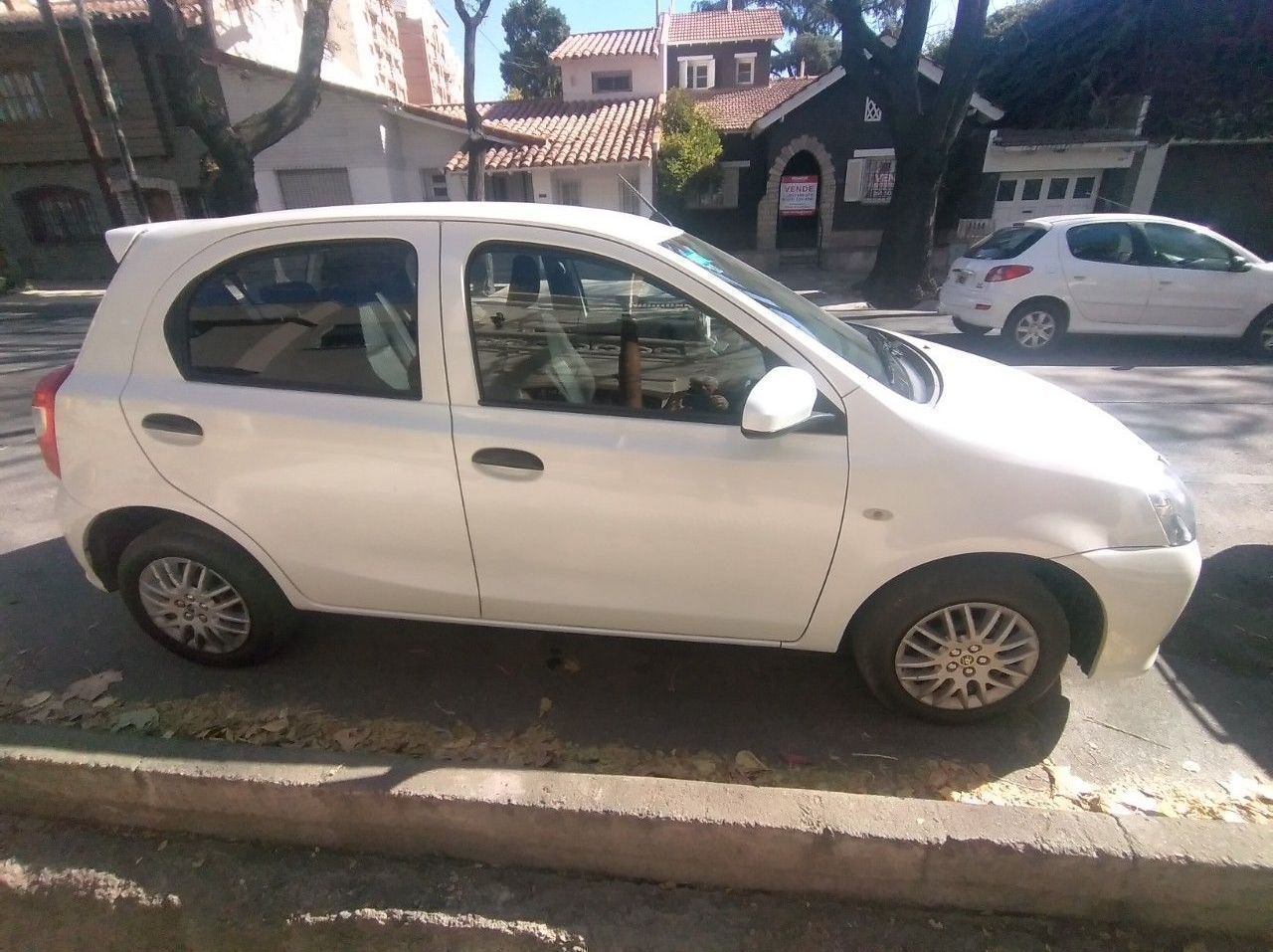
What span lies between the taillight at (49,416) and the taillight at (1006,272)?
8.62 m

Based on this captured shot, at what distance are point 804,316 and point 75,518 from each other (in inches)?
115

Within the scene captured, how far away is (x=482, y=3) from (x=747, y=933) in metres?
17.2

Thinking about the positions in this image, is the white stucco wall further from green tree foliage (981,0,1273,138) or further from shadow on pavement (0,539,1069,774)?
shadow on pavement (0,539,1069,774)

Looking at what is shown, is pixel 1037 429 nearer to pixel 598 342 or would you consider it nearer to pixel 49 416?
pixel 598 342

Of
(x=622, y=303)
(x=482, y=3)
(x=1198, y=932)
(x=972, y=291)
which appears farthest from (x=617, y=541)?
(x=482, y=3)

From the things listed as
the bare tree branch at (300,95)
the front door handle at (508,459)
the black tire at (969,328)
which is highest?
the bare tree branch at (300,95)

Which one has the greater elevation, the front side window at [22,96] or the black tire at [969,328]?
the front side window at [22,96]

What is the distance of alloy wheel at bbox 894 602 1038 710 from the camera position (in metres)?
2.33

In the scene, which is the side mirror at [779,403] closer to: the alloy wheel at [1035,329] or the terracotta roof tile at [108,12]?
the alloy wheel at [1035,329]

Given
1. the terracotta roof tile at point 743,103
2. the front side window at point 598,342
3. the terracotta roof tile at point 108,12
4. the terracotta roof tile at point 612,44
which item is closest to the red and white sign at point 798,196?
the terracotta roof tile at point 743,103

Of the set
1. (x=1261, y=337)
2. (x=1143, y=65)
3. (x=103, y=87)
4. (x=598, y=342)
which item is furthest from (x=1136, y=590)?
(x=1143, y=65)

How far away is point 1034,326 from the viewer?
8.18 m

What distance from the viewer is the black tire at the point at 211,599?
264cm

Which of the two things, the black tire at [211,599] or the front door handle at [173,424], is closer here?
the front door handle at [173,424]
